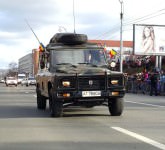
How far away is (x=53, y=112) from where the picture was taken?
15.2 metres

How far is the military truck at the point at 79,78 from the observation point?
14.6 m

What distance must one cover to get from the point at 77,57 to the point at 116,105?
2074 millimetres

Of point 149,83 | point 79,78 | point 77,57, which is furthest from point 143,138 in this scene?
point 149,83

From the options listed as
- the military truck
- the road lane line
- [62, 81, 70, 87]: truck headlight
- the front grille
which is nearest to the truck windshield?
the military truck

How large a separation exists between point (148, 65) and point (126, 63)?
23.9 feet

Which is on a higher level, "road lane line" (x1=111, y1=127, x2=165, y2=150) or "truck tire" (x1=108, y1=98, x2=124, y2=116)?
"truck tire" (x1=108, y1=98, x2=124, y2=116)

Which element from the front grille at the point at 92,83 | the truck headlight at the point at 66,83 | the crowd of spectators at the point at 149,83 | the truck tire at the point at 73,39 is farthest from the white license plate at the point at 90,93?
the crowd of spectators at the point at 149,83

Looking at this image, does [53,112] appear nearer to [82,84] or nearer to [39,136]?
[82,84]

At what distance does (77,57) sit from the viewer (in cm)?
1616

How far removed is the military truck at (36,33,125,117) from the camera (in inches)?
576

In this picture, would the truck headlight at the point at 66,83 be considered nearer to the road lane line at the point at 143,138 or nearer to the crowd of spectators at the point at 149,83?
the road lane line at the point at 143,138

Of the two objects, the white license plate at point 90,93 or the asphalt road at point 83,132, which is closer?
the asphalt road at point 83,132

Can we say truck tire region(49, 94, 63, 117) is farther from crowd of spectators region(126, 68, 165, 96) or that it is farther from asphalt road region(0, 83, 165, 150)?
crowd of spectators region(126, 68, 165, 96)


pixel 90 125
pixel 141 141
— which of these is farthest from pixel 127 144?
pixel 90 125
